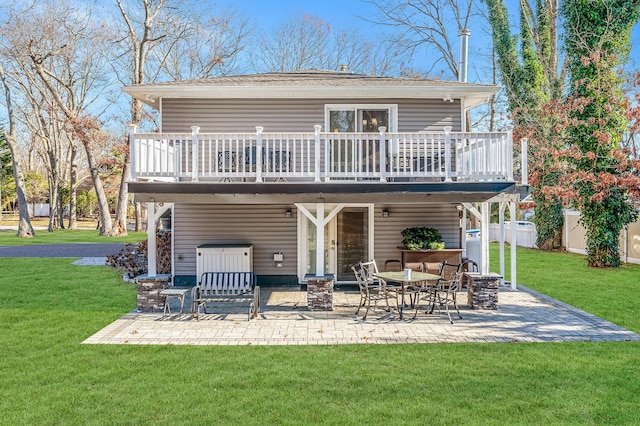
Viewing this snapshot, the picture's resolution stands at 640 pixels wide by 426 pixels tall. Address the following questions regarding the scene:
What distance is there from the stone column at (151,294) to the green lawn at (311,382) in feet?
3.52

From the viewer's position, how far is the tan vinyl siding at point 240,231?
1141 centimetres

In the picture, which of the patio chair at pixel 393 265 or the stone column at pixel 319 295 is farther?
the patio chair at pixel 393 265

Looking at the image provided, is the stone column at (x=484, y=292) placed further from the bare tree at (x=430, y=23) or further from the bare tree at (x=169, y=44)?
the bare tree at (x=169, y=44)

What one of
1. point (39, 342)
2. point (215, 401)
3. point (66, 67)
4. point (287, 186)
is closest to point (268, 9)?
point (66, 67)

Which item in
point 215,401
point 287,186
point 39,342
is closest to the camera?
point 215,401

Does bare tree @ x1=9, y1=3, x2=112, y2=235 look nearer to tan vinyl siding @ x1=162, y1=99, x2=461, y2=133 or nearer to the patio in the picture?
tan vinyl siding @ x1=162, y1=99, x2=461, y2=133

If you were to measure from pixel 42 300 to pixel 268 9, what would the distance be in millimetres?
23941

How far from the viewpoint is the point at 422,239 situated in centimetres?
1089

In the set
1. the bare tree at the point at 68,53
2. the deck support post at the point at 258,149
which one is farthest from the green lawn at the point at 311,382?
the bare tree at the point at 68,53

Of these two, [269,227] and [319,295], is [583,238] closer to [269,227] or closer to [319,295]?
[269,227]

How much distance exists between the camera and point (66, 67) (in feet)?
102

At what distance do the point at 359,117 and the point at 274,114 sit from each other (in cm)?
216

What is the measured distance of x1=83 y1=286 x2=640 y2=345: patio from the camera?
6.89 metres

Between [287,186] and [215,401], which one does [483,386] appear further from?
[287,186]
